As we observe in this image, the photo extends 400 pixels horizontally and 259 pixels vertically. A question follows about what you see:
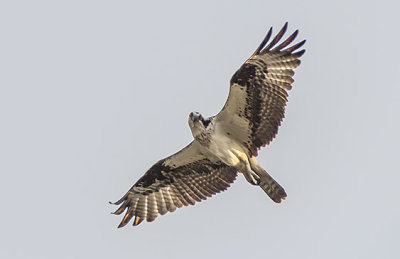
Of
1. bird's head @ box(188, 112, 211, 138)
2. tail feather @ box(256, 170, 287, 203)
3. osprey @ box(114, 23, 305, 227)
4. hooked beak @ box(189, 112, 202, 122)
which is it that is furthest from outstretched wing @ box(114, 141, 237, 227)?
hooked beak @ box(189, 112, 202, 122)

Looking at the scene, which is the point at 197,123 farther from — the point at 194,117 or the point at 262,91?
the point at 262,91

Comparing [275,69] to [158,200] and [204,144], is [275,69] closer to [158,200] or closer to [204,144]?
[204,144]

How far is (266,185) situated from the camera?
1571 cm

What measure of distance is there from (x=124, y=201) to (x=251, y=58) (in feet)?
12.1

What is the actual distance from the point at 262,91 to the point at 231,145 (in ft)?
3.75

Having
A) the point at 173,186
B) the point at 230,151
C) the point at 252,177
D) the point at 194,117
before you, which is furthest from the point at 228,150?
the point at 173,186

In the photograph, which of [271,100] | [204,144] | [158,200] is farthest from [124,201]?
[271,100]

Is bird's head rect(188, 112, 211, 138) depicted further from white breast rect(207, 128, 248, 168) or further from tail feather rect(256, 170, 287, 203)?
tail feather rect(256, 170, 287, 203)

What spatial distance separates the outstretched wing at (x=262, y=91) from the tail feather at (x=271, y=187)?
2.02 ft

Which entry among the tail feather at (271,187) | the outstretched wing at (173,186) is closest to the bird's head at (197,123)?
the outstretched wing at (173,186)

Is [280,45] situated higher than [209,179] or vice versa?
[280,45]

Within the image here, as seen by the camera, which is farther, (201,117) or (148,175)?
(148,175)

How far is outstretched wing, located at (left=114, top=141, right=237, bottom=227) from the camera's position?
1647 cm

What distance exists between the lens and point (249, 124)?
1565 cm
